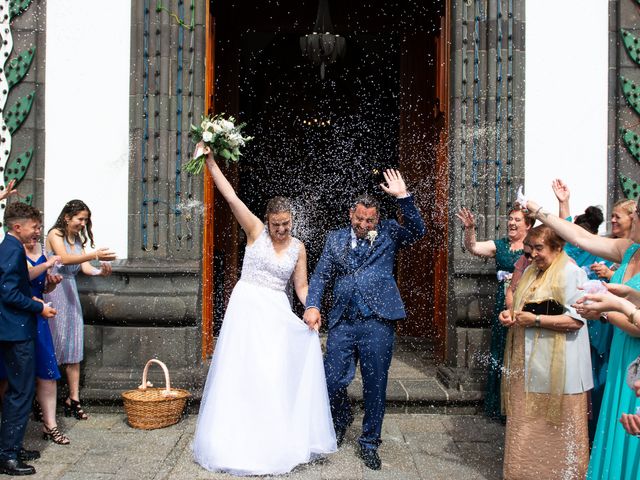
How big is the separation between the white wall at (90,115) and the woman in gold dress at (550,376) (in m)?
3.90

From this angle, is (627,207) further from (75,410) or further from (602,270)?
(75,410)

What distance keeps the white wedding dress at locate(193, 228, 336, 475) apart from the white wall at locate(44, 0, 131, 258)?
2179 mm

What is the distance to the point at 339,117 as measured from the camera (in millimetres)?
12477

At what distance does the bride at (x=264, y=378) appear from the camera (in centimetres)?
476

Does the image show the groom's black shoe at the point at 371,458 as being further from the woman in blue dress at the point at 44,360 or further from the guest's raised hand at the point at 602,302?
the guest's raised hand at the point at 602,302

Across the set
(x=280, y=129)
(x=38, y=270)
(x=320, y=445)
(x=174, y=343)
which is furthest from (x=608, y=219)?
(x=280, y=129)

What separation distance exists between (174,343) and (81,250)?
1.16 meters

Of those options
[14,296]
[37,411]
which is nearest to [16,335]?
[14,296]

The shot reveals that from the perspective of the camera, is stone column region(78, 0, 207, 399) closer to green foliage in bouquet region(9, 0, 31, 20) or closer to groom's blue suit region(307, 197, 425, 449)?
green foliage in bouquet region(9, 0, 31, 20)

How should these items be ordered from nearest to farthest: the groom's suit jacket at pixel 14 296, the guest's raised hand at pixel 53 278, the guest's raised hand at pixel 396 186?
the groom's suit jacket at pixel 14 296 < the guest's raised hand at pixel 396 186 < the guest's raised hand at pixel 53 278

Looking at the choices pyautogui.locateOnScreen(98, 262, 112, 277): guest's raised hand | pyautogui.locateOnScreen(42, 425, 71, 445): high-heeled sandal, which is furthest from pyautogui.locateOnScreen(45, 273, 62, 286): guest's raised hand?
pyautogui.locateOnScreen(42, 425, 71, 445): high-heeled sandal

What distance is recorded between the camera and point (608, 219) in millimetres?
6855

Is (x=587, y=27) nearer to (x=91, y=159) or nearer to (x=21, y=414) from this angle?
(x=91, y=159)

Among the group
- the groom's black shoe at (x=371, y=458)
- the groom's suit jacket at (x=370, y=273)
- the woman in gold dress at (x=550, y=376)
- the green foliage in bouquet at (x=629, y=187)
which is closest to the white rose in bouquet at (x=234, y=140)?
the groom's suit jacket at (x=370, y=273)
